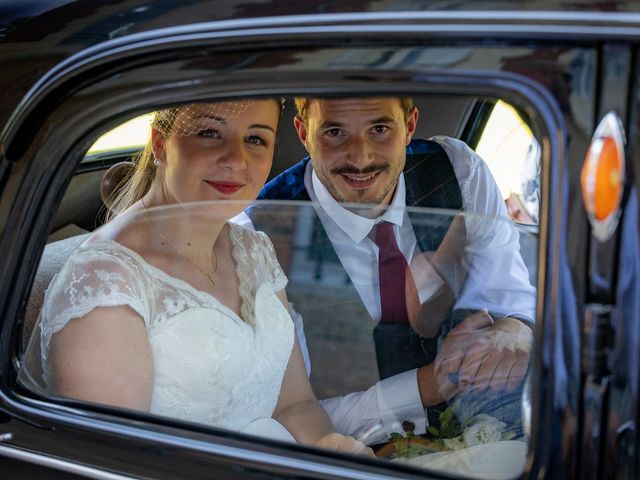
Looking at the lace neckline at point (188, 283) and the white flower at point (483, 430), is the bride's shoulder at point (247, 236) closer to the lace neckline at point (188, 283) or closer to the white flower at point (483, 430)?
the lace neckline at point (188, 283)

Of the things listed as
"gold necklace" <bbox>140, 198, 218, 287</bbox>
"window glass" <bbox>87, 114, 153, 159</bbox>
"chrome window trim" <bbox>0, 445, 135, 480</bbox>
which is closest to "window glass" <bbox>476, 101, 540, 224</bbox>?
"gold necklace" <bbox>140, 198, 218, 287</bbox>

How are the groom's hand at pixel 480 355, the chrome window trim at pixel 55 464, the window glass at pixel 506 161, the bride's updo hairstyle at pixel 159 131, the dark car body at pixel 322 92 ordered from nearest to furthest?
the dark car body at pixel 322 92, the chrome window trim at pixel 55 464, the bride's updo hairstyle at pixel 159 131, the groom's hand at pixel 480 355, the window glass at pixel 506 161

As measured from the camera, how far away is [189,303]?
1.91 m

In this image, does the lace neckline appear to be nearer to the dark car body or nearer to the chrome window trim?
the dark car body

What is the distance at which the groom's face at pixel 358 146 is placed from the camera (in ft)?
6.36

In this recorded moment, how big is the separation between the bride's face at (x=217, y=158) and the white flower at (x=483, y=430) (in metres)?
0.60

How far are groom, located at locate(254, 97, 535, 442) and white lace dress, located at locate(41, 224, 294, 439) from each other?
0.16 m

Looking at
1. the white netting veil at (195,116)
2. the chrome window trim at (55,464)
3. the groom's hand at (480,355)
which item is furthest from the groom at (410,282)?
the chrome window trim at (55,464)

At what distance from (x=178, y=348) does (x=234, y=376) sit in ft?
0.40

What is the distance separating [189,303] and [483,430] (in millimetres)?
625

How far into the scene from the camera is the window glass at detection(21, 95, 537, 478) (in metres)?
1.65

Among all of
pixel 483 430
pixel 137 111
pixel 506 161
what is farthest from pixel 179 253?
pixel 506 161

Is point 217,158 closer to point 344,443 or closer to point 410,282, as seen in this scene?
point 410,282

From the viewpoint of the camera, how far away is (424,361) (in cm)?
177
